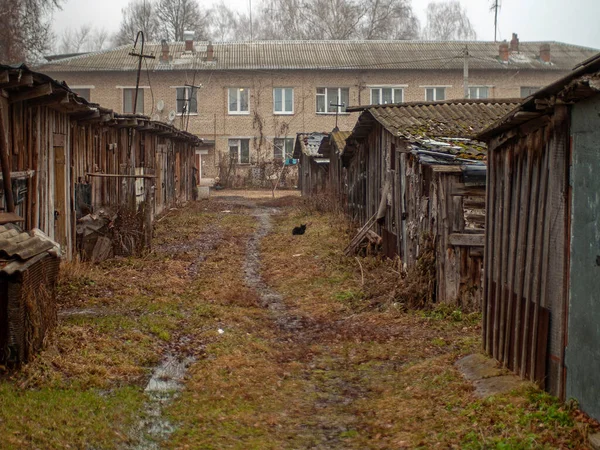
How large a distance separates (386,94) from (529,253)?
40.8m

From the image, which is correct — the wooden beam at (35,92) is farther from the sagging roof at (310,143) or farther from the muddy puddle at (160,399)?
the sagging roof at (310,143)

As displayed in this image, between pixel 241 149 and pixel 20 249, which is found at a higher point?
pixel 241 149

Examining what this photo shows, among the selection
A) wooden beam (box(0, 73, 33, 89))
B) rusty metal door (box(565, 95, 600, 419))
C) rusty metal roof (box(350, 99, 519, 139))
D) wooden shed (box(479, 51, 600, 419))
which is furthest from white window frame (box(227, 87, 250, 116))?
rusty metal door (box(565, 95, 600, 419))

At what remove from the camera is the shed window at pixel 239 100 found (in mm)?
46125

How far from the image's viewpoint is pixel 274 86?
152ft

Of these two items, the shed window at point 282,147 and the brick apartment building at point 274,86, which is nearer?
the brick apartment building at point 274,86

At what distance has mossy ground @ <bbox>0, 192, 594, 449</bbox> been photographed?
233 inches

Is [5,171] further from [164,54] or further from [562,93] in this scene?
[164,54]

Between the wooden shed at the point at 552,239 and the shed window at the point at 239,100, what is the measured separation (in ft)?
128

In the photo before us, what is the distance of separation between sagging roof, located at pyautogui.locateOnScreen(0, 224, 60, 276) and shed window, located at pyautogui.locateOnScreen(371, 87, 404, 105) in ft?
130

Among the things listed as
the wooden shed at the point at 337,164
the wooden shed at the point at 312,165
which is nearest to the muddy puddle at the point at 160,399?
the wooden shed at the point at 337,164

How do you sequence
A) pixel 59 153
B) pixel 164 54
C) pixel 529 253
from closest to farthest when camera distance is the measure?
pixel 529 253
pixel 59 153
pixel 164 54

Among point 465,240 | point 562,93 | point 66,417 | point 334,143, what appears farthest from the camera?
point 334,143

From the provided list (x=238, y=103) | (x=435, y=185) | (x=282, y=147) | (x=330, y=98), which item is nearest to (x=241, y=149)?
(x=282, y=147)
